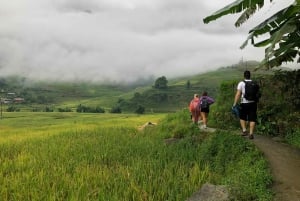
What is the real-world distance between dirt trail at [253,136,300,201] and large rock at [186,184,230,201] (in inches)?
42.3

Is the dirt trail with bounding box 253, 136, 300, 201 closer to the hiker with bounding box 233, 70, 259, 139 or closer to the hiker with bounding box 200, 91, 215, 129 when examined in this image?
the hiker with bounding box 233, 70, 259, 139

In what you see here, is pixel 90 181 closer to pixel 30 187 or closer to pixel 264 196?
pixel 30 187

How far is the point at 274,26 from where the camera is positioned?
14.4m

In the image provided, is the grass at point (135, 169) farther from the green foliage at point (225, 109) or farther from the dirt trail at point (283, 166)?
the green foliage at point (225, 109)

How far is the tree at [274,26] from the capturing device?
39.0ft

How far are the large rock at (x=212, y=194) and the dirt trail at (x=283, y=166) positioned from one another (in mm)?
1075

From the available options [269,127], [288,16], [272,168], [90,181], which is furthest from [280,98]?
[90,181]

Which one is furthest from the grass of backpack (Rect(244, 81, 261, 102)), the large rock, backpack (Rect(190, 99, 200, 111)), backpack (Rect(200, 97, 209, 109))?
backpack (Rect(190, 99, 200, 111))

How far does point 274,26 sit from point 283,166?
4.77 m

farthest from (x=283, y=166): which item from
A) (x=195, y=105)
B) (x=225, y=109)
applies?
(x=195, y=105)

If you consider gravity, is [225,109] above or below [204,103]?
below

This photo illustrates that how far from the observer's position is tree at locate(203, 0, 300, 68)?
1188cm

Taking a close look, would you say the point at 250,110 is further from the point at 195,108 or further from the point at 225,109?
the point at 195,108

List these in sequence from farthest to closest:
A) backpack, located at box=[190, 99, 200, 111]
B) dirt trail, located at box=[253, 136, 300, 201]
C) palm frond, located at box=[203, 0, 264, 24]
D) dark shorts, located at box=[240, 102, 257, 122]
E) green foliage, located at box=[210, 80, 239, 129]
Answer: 1. backpack, located at box=[190, 99, 200, 111]
2. green foliage, located at box=[210, 80, 239, 129]
3. dark shorts, located at box=[240, 102, 257, 122]
4. palm frond, located at box=[203, 0, 264, 24]
5. dirt trail, located at box=[253, 136, 300, 201]
